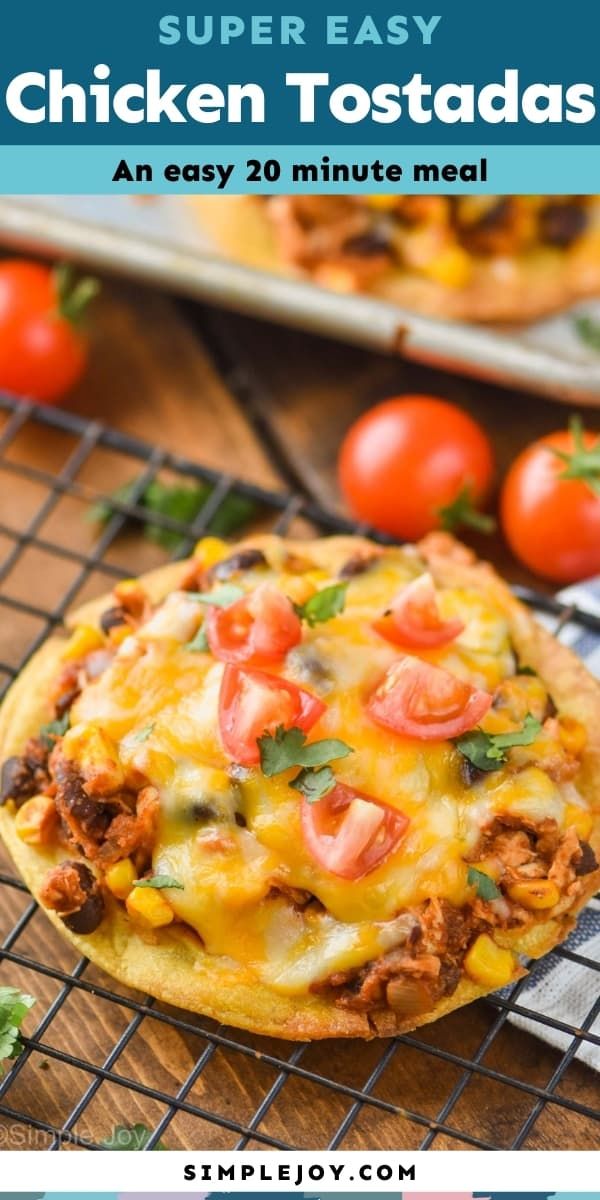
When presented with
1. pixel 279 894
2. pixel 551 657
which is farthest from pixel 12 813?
pixel 551 657

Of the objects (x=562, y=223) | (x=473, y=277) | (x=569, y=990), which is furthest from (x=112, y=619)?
(x=562, y=223)

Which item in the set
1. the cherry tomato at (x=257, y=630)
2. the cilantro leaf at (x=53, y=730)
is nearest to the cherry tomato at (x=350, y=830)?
the cherry tomato at (x=257, y=630)

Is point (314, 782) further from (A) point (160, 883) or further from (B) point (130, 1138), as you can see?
(B) point (130, 1138)

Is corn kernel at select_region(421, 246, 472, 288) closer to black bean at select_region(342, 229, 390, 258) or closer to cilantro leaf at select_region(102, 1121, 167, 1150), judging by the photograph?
black bean at select_region(342, 229, 390, 258)

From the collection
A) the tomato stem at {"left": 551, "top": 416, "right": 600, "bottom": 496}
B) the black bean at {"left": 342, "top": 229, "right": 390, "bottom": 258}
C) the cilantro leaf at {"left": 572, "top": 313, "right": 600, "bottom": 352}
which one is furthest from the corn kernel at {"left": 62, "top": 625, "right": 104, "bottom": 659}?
the cilantro leaf at {"left": 572, "top": 313, "right": 600, "bottom": 352}

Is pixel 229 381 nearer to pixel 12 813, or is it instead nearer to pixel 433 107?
pixel 433 107
